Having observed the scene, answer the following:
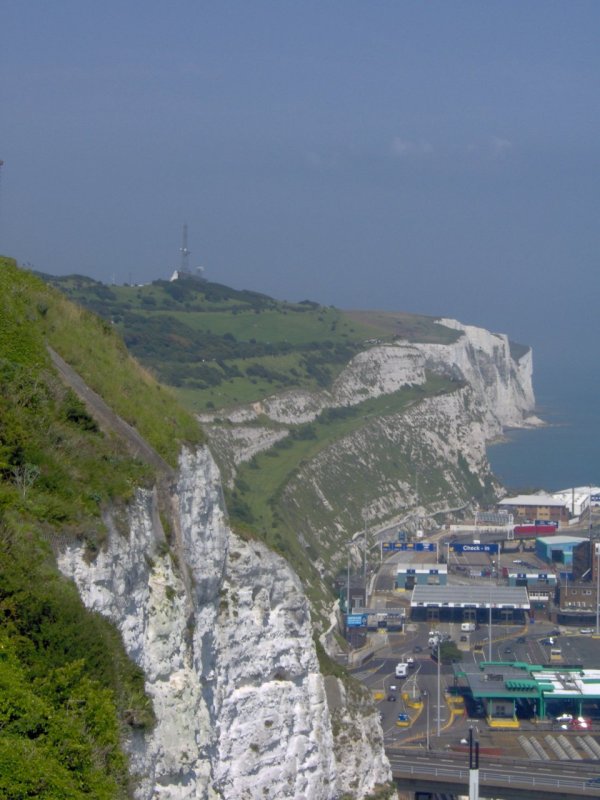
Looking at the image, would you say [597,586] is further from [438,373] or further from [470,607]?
[438,373]

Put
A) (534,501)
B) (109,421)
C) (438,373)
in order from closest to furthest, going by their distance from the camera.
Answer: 1. (109,421)
2. (534,501)
3. (438,373)

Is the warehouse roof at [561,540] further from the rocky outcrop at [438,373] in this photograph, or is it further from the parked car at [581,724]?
the parked car at [581,724]

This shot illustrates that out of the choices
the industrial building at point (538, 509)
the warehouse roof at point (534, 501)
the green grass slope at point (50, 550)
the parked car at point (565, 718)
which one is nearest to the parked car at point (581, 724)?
the parked car at point (565, 718)

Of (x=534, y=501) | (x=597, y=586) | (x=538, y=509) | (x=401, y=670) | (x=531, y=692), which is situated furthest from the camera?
(x=534, y=501)

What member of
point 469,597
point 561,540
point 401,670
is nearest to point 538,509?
point 561,540

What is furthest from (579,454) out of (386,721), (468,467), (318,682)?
(318,682)

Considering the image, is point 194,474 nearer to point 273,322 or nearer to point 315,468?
point 315,468
